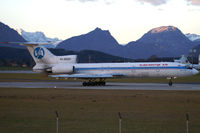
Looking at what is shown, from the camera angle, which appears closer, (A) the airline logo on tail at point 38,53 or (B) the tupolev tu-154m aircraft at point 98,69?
(B) the tupolev tu-154m aircraft at point 98,69

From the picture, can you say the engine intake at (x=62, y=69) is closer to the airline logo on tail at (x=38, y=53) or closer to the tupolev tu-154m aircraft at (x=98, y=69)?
the tupolev tu-154m aircraft at (x=98, y=69)

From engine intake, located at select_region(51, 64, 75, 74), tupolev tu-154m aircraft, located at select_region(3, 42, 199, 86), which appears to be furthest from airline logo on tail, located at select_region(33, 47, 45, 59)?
engine intake, located at select_region(51, 64, 75, 74)

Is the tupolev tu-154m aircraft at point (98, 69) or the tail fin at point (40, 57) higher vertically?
the tail fin at point (40, 57)

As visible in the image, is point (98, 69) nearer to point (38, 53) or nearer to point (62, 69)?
point (62, 69)

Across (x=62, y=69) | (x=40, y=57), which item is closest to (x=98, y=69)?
(x=62, y=69)

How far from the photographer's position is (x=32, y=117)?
19.3 meters

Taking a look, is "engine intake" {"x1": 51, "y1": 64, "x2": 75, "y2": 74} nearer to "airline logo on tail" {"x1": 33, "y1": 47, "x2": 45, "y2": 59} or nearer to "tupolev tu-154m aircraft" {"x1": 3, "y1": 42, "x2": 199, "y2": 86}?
"tupolev tu-154m aircraft" {"x1": 3, "y1": 42, "x2": 199, "y2": 86}

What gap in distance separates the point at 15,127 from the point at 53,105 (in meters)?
8.23

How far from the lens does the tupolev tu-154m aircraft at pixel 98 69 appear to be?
45031mm

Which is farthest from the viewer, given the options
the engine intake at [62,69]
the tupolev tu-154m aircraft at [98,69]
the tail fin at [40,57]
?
the tail fin at [40,57]

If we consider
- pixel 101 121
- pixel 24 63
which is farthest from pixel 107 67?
pixel 24 63

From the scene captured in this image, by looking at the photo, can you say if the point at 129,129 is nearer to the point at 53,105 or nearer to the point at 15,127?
the point at 15,127

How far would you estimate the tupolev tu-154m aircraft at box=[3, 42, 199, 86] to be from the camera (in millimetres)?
45031

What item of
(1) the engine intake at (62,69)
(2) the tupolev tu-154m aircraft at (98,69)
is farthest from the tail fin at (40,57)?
(1) the engine intake at (62,69)
